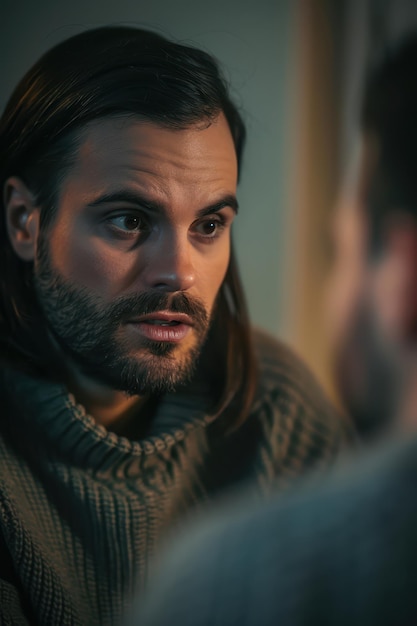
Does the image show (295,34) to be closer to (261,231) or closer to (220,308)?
(261,231)

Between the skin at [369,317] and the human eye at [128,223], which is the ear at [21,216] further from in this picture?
the skin at [369,317]

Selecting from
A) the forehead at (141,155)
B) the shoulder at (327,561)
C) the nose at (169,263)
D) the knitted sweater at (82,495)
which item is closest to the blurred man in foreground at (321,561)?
the shoulder at (327,561)

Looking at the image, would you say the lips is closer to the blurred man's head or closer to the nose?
the nose

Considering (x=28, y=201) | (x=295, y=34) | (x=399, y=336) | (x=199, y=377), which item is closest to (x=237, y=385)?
(x=199, y=377)

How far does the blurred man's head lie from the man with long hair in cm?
26

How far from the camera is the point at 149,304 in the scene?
954mm

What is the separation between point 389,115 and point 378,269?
268 millimetres

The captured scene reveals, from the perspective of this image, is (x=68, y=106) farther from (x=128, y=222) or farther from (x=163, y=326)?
(x=163, y=326)

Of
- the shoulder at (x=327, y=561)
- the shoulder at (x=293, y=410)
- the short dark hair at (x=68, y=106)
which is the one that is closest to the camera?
the shoulder at (x=327, y=561)

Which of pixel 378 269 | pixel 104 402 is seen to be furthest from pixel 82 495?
pixel 378 269

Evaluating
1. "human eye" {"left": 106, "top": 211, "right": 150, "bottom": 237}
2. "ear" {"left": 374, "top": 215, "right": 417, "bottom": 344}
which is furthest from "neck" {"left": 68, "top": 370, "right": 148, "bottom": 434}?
"ear" {"left": 374, "top": 215, "right": 417, "bottom": 344}

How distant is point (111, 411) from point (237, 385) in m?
0.22

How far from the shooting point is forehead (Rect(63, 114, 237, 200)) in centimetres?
90

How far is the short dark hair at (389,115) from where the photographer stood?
1105mm
